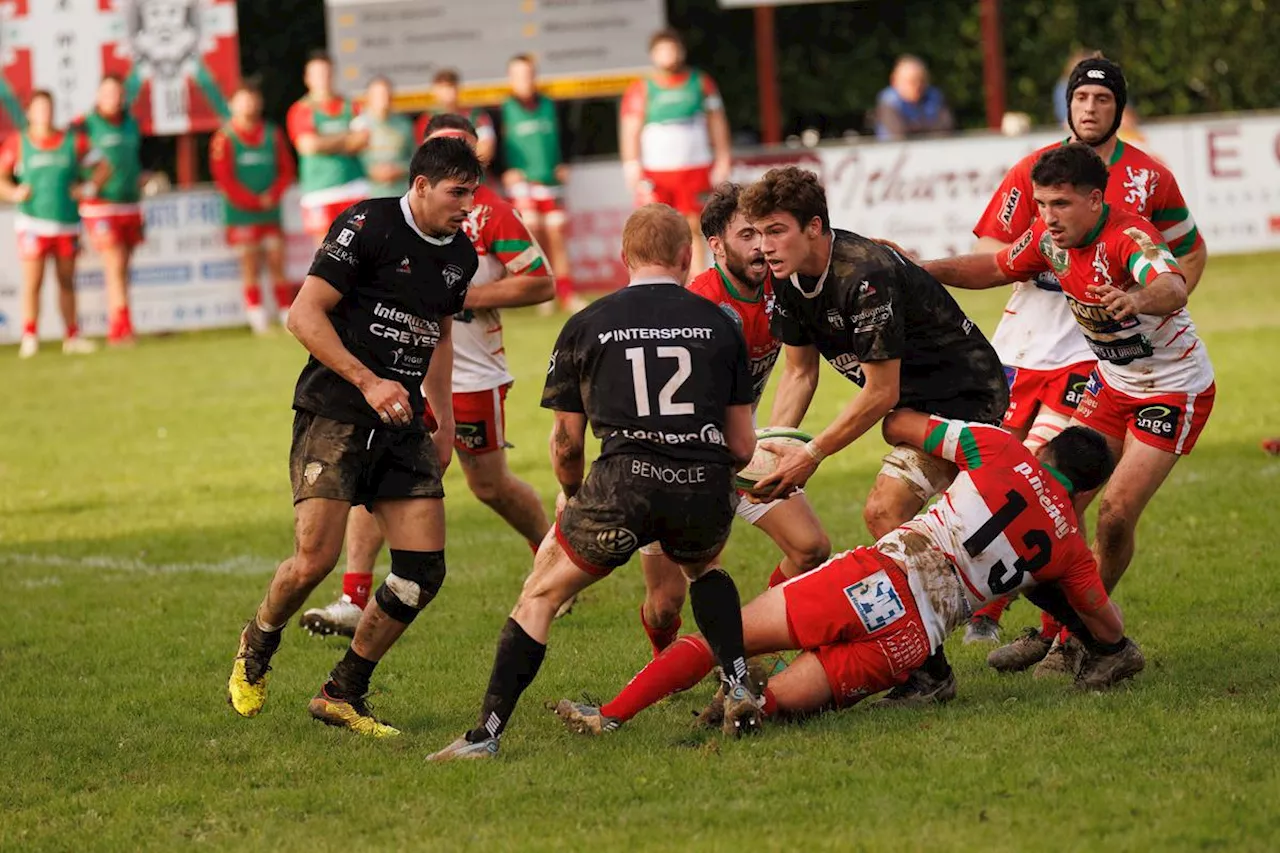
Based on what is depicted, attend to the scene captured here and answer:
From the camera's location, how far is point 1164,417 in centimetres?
728

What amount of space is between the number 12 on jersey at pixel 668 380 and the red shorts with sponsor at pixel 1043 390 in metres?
2.34

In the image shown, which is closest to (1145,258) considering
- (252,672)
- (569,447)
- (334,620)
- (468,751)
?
(569,447)

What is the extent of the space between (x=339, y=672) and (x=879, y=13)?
73.4ft

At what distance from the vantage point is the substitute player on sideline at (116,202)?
804 inches

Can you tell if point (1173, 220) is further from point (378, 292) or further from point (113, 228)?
point (113, 228)

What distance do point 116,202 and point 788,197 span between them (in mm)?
15265

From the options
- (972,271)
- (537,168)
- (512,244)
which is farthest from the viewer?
(537,168)

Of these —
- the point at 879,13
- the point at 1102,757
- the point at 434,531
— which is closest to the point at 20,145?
the point at 879,13

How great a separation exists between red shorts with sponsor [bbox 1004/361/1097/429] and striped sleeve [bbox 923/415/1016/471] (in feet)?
3.83

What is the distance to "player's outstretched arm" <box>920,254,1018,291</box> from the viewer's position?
24.8 feet

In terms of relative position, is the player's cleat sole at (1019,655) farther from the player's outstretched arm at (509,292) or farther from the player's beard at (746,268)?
the player's outstretched arm at (509,292)

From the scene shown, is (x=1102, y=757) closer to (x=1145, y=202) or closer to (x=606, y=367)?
(x=606, y=367)

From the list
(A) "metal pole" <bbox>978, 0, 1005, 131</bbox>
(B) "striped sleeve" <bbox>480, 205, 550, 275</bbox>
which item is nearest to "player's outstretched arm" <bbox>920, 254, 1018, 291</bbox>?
(B) "striped sleeve" <bbox>480, 205, 550, 275</bbox>

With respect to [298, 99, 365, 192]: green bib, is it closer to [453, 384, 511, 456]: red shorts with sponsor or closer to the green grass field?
the green grass field
